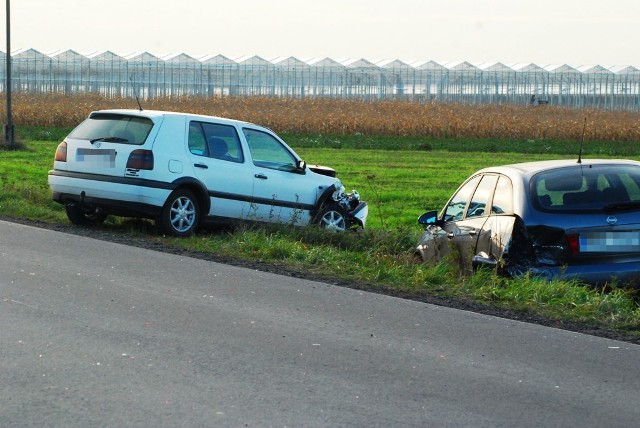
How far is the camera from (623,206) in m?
9.60

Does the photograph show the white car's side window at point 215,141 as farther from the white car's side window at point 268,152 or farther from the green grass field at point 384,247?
the green grass field at point 384,247

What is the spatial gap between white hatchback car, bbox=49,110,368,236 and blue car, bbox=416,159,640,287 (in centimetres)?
450

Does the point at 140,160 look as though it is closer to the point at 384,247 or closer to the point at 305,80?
the point at 384,247

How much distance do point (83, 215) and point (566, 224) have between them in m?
7.29

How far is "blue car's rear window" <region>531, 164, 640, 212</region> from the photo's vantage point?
9.63 meters

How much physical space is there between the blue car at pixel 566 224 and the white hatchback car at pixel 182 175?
177 inches

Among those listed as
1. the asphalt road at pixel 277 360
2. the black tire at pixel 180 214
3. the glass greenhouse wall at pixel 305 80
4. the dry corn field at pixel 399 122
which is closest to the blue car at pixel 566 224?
the asphalt road at pixel 277 360

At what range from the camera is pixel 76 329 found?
7840 millimetres

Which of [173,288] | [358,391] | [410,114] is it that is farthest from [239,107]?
[358,391]

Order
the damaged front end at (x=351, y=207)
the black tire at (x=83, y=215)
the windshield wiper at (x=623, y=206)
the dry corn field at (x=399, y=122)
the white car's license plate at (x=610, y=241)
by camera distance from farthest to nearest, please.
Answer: the dry corn field at (x=399, y=122) → the damaged front end at (x=351, y=207) → the black tire at (x=83, y=215) → the windshield wiper at (x=623, y=206) → the white car's license plate at (x=610, y=241)

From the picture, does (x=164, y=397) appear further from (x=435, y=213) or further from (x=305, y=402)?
(x=435, y=213)

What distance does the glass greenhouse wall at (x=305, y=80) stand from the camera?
70.1 m

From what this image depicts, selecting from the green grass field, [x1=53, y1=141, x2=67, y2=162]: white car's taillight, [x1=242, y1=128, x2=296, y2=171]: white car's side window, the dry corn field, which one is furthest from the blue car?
the dry corn field

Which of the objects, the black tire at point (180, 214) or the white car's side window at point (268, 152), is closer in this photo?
the black tire at point (180, 214)
